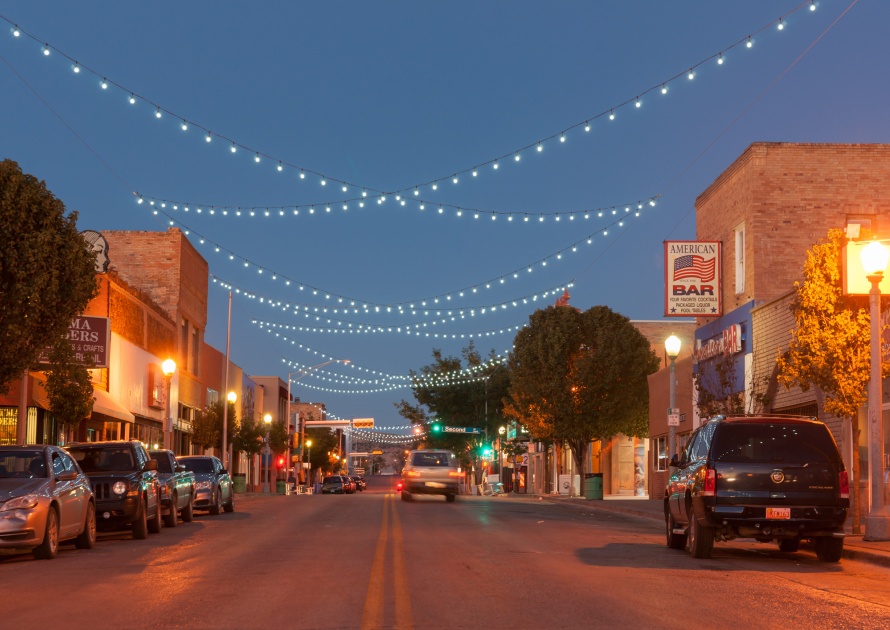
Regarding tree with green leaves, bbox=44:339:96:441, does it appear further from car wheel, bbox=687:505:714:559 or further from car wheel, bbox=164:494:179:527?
car wheel, bbox=687:505:714:559

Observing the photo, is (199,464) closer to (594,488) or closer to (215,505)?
(215,505)

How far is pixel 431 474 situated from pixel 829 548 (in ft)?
79.3

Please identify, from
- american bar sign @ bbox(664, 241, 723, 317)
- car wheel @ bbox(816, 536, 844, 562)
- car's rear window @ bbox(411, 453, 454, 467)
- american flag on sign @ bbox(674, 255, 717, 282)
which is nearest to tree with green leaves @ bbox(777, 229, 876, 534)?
car wheel @ bbox(816, 536, 844, 562)

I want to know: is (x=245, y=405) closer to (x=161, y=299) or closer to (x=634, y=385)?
(x=161, y=299)

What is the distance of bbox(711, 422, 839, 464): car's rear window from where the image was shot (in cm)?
1630

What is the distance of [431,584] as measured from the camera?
12695mm

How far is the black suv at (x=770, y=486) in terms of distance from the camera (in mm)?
16016

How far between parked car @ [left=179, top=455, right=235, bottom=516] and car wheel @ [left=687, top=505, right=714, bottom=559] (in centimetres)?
1652

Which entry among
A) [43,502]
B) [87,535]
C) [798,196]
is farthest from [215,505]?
[798,196]

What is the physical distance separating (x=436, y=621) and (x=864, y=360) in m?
13.4

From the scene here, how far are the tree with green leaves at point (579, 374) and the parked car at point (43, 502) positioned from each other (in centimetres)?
3392

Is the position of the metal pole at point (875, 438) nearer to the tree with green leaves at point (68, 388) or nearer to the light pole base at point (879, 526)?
the light pole base at point (879, 526)

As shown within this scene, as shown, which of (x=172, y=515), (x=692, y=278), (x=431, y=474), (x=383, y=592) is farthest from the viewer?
(x=431, y=474)

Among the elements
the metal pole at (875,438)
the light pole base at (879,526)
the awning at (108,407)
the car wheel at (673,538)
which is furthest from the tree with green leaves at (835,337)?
the awning at (108,407)
